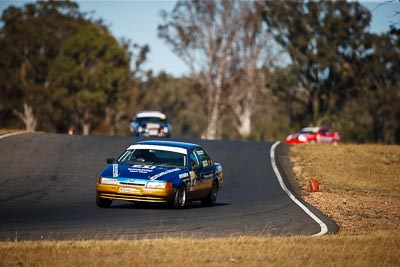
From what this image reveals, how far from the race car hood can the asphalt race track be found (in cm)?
65

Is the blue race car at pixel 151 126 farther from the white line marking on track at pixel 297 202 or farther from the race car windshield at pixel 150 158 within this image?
the race car windshield at pixel 150 158

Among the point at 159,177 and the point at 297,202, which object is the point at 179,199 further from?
the point at 297,202

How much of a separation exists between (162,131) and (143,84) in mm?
48061

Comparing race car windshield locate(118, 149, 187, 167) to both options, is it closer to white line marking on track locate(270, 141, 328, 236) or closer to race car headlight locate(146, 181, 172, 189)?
race car headlight locate(146, 181, 172, 189)

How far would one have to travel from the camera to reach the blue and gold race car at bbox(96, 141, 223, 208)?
55.6ft

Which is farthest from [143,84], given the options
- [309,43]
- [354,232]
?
[354,232]

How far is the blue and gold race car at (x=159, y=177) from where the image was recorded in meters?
16.9

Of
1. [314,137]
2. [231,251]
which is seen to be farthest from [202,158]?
[314,137]

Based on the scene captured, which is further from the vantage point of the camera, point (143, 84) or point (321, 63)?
point (143, 84)

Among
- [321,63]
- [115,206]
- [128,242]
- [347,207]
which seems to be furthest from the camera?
[321,63]

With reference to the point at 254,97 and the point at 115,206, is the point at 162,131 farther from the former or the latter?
the point at 254,97

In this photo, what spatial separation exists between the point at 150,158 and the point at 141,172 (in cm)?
111

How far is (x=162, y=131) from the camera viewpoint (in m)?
46.6

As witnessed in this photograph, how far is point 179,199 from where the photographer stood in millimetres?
17594
